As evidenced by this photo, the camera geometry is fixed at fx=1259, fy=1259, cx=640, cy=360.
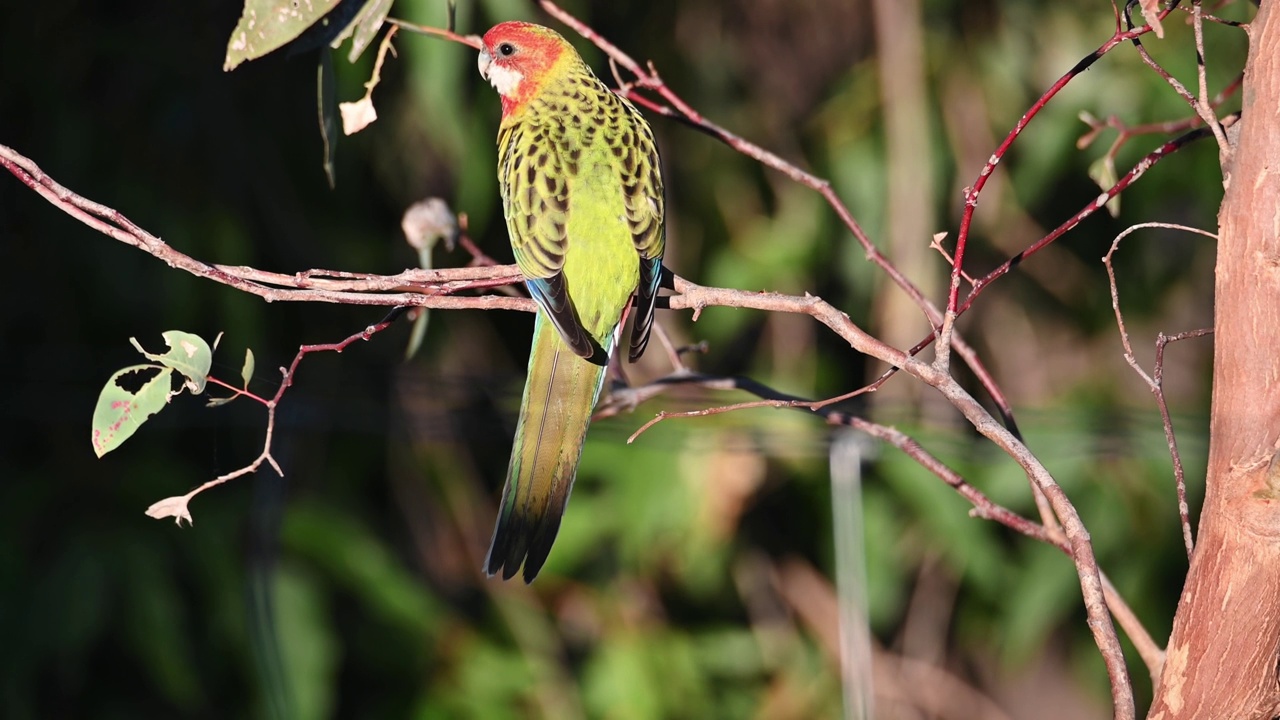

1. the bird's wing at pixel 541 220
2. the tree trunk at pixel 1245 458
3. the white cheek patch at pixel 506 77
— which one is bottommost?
the tree trunk at pixel 1245 458

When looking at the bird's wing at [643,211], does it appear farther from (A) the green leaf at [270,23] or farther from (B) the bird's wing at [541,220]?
(A) the green leaf at [270,23]

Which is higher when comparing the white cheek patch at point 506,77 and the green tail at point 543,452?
the white cheek patch at point 506,77

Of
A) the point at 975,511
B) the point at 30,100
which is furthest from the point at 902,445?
the point at 30,100

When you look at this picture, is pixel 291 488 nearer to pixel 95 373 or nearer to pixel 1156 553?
pixel 95 373

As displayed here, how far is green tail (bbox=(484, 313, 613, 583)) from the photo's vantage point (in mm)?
1796

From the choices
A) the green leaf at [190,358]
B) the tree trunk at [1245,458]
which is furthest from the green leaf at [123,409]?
the tree trunk at [1245,458]

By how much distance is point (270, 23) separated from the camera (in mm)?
1728

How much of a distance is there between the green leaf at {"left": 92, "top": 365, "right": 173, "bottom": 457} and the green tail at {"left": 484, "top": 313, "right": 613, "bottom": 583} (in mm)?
503

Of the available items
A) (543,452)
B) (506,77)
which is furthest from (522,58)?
(543,452)

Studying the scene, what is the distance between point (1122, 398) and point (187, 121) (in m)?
3.28

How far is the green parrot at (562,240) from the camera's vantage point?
6.14 ft

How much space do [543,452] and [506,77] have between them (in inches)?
35.7

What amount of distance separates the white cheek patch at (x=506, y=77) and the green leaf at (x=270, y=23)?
0.75m

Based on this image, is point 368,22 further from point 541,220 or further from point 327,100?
point 541,220
